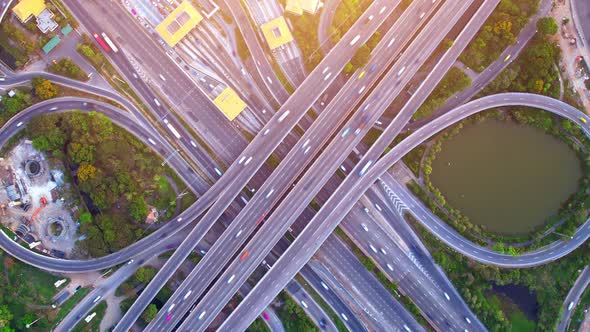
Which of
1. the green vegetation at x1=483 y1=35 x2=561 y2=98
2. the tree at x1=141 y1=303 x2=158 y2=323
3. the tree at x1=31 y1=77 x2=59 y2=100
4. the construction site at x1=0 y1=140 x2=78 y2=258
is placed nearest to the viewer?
the tree at x1=141 y1=303 x2=158 y2=323

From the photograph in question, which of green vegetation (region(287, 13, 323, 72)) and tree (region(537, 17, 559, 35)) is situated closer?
tree (region(537, 17, 559, 35))

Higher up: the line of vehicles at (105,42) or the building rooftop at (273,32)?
the line of vehicles at (105,42)

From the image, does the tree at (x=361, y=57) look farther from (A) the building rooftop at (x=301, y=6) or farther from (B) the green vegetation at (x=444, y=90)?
(B) the green vegetation at (x=444, y=90)

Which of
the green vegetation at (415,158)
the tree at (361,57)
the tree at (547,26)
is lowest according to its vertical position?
the green vegetation at (415,158)

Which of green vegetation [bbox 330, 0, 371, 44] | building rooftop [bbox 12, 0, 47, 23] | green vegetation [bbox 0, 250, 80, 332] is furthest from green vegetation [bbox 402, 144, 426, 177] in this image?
building rooftop [bbox 12, 0, 47, 23]

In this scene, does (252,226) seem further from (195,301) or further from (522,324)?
(522,324)

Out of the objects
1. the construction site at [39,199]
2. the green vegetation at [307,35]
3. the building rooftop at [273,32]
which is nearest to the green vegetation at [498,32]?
the green vegetation at [307,35]

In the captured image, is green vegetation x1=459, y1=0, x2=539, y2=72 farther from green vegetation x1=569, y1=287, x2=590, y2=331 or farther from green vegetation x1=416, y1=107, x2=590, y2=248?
green vegetation x1=569, y1=287, x2=590, y2=331
